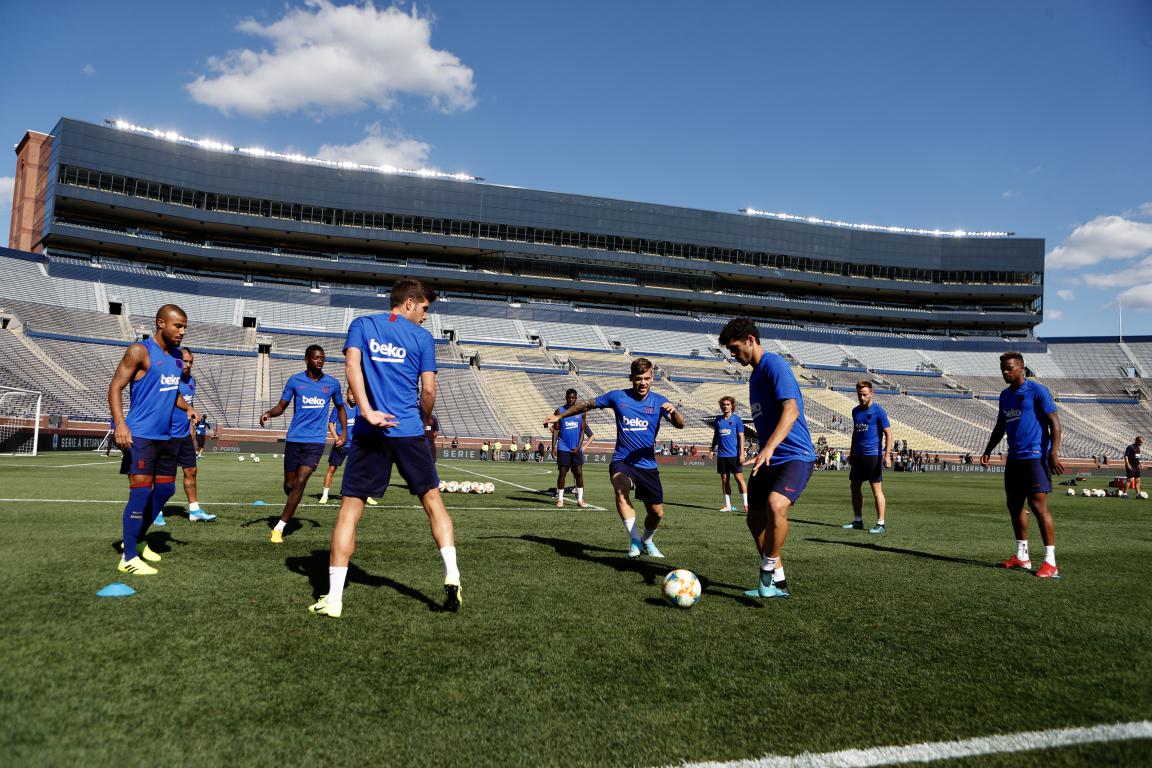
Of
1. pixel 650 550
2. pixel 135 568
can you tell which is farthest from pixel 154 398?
pixel 650 550

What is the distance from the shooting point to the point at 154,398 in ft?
19.5

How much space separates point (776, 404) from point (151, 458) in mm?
5452

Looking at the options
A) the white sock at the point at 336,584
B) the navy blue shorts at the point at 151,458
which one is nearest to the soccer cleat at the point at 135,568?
the navy blue shorts at the point at 151,458

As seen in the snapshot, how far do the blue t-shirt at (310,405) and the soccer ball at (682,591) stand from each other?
4.97 meters

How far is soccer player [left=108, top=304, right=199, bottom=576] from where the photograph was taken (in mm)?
5520

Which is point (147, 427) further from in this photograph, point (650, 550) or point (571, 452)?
point (571, 452)

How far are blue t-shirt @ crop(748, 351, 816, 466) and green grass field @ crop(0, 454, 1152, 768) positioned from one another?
1224 millimetres

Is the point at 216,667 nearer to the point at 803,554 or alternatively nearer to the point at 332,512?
the point at 803,554

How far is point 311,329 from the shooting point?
180 feet

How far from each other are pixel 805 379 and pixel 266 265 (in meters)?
50.0

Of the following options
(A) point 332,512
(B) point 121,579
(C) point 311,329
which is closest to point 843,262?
(C) point 311,329

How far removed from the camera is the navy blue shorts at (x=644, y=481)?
7246mm

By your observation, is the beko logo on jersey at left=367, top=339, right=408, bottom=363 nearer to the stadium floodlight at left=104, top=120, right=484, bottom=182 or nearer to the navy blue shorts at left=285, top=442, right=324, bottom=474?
the navy blue shorts at left=285, top=442, right=324, bottom=474

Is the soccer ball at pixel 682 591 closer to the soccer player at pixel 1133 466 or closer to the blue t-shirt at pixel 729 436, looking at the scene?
the blue t-shirt at pixel 729 436
